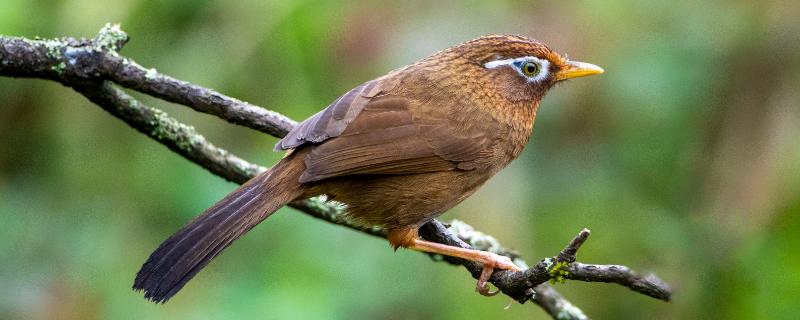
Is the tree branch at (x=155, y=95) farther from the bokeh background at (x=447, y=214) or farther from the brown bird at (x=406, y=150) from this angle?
the bokeh background at (x=447, y=214)

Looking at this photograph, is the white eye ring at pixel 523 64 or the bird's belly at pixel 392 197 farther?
the white eye ring at pixel 523 64

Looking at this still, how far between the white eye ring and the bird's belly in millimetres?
695

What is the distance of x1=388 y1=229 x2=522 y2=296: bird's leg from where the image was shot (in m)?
3.74

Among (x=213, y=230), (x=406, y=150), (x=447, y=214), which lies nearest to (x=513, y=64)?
(x=406, y=150)

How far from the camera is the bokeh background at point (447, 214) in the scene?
197 inches

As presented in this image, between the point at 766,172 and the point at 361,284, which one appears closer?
the point at 361,284

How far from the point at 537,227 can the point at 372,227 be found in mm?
1341

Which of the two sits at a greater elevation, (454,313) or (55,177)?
(55,177)

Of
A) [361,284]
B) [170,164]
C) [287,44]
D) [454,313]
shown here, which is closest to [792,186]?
[454,313]

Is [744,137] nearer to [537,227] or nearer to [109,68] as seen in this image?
[537,227]

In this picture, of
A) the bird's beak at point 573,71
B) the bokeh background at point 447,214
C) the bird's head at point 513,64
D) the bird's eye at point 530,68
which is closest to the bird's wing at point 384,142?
the bird's head at point 513,64

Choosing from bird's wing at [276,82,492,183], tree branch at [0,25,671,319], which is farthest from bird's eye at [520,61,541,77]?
tree branch at [0,25,671,319]

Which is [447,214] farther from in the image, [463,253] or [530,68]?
[463,253]

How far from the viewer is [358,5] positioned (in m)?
5.52
